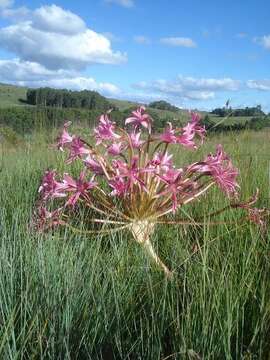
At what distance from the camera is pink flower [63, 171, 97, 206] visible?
240cm

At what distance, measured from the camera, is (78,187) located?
2.43 metres

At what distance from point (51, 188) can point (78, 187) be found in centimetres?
14

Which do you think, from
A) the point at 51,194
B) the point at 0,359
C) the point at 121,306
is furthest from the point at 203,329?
the point at 51,194

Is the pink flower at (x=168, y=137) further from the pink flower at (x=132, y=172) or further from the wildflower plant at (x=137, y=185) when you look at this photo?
the pink flower at (x=132, y=172)

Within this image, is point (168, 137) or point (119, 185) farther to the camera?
point (168, 137)

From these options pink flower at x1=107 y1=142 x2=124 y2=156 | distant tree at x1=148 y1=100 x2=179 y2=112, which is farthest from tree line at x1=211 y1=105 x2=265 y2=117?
pink flower at x1=107 y1=142 x2=124 y2=156

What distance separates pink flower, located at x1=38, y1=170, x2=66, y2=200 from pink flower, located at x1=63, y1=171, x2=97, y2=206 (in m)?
0.03

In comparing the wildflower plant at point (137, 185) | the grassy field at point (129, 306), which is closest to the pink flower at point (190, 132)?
the wildflower plant at point (137, 185)

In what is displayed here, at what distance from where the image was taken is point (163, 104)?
4281 millimetres

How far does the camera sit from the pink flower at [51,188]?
96.2 inches

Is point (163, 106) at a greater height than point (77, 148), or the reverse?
point (163, 106)

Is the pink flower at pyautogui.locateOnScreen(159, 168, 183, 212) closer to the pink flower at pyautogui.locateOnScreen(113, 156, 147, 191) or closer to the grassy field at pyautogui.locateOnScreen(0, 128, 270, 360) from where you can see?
the pink flower at pyautogui.locateOnScreen(113, 156, 147, 191)

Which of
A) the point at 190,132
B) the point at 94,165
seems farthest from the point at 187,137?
the point at 94,165

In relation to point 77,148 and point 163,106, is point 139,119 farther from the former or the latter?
point 163,106
